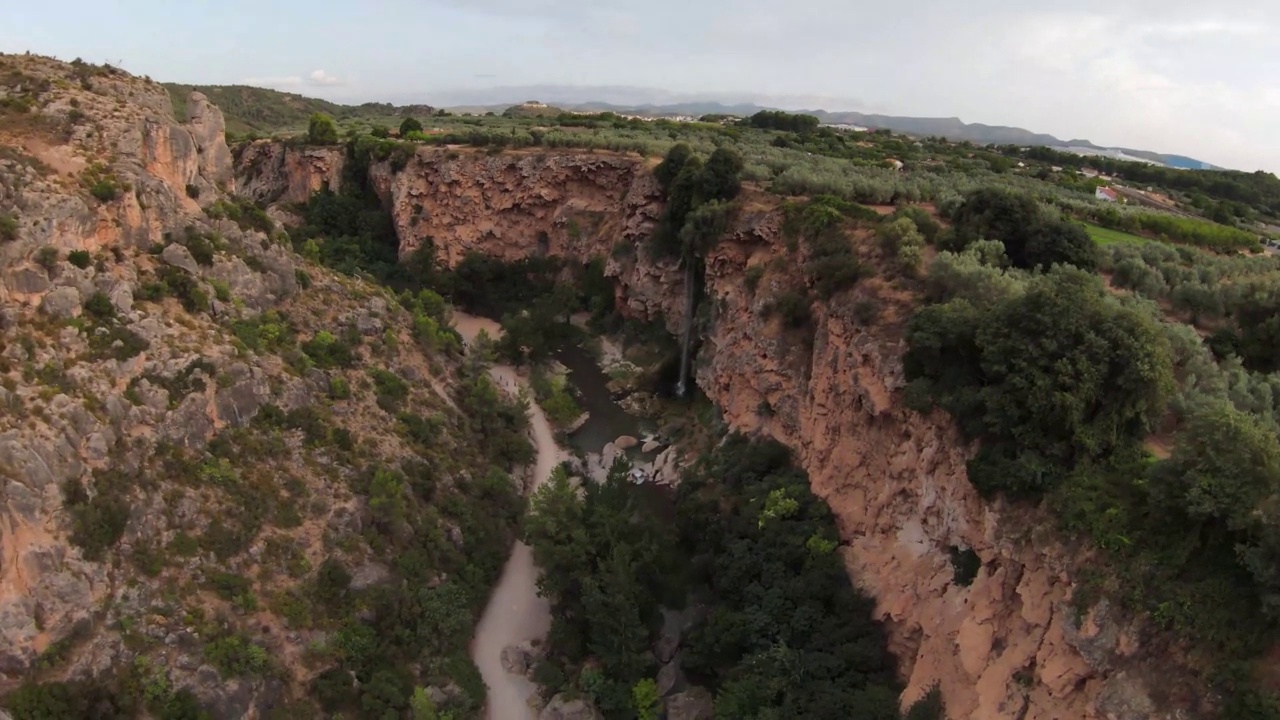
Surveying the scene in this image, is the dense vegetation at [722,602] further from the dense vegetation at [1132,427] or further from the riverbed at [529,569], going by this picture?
the dense vegetation at [1132,427]

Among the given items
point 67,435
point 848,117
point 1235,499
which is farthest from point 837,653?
point 848,117

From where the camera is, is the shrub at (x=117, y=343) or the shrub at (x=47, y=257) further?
the shrub at (x=117, y=343)

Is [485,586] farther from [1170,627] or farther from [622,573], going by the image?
[1170,627]

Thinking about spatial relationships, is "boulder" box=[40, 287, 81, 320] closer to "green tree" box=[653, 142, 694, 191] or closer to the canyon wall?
the canyon wall

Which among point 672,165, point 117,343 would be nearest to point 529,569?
point 117,343

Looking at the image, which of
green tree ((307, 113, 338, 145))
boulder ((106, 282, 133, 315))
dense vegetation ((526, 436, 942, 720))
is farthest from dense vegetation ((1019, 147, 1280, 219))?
green tree ((307, 113, 338, 145))

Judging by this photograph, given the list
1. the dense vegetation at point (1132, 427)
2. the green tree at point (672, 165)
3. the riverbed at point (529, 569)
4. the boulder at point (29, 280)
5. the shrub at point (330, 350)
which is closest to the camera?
the dense vegetation at point (1132, 427)

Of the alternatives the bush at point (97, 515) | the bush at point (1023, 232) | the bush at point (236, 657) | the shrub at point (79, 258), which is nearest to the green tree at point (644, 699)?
the bush at point (236, 657)
